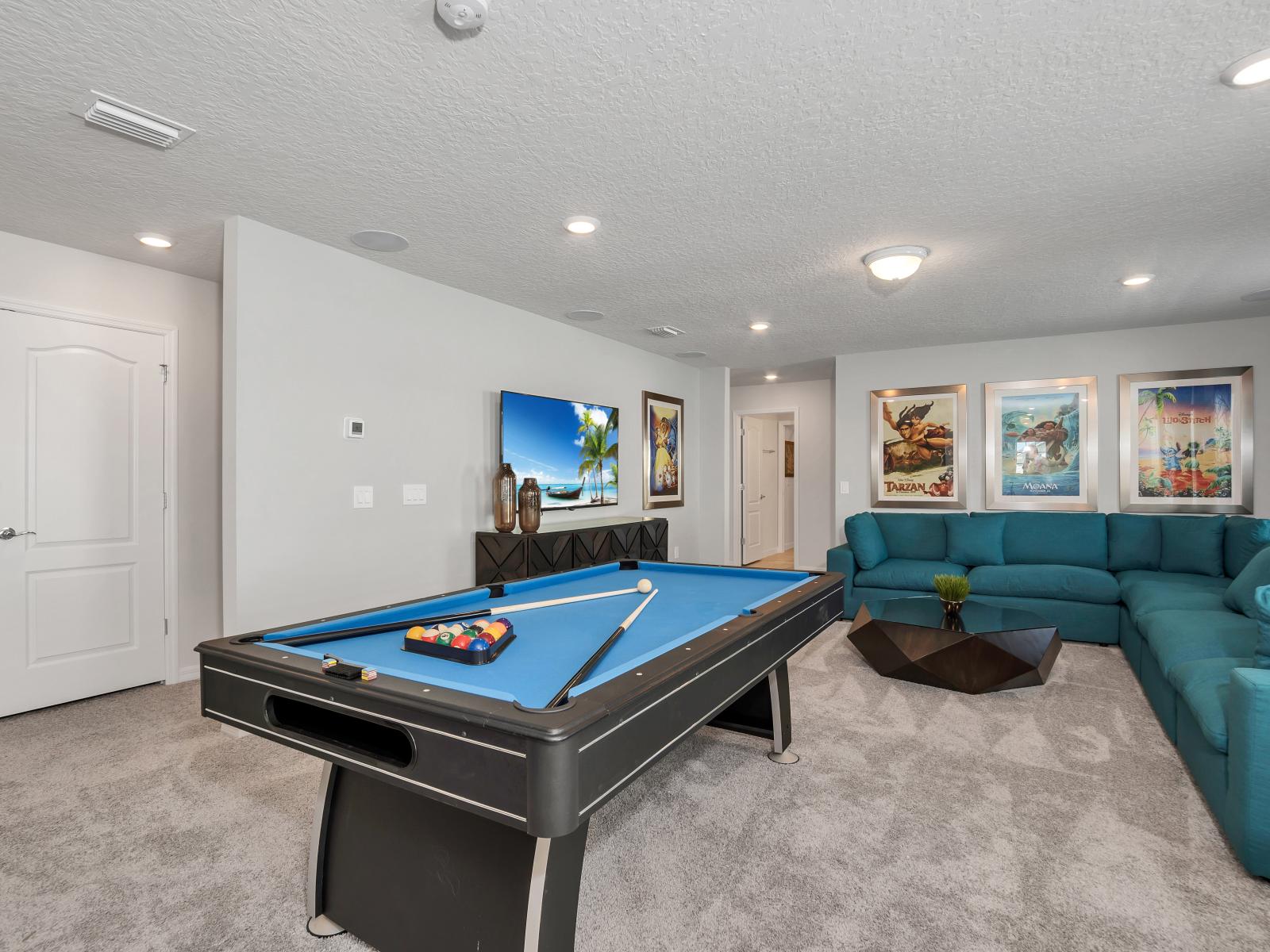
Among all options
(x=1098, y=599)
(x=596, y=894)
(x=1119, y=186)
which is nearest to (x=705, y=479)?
(x=1098, y=599)

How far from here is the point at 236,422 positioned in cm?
293

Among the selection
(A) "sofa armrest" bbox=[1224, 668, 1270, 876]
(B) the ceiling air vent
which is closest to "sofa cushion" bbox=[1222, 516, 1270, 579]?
(A) "sofa armrest" bbox=[1224, 668, 1270, 876]

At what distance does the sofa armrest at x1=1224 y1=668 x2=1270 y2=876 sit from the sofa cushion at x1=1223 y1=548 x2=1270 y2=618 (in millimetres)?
1546

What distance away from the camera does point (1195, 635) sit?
2893mm

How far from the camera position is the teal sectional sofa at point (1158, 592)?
1972 millimetres

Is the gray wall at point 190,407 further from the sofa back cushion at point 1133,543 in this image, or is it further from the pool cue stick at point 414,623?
the sofa back cushion at point 1133,543

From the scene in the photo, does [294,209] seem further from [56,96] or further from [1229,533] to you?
[1229,533]

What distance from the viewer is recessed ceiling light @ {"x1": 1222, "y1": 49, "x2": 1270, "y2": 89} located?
185 cm

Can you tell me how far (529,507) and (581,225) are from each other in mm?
1804

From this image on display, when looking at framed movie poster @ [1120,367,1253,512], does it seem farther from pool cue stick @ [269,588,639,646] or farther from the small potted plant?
pool cue stick @ [269,588,639,646]

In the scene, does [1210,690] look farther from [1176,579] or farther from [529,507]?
[529,507]

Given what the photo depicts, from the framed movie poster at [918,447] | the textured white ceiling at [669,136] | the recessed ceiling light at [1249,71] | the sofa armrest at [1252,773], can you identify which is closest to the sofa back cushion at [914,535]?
the framed movie poster at [918,447]

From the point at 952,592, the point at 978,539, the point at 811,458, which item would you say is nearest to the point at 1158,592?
the point at 952,592

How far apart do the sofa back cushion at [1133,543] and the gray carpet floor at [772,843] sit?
2.06 metres
